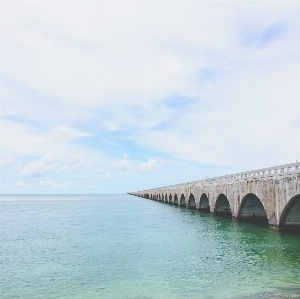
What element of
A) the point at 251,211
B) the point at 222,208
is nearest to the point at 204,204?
the point at 222,208

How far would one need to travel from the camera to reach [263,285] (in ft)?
42.8

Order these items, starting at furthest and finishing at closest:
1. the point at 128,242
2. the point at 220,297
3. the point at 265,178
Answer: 1. the point at 265,178
2. the point at 128,242
3. the point at 220,297

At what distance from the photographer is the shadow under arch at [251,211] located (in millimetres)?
33875

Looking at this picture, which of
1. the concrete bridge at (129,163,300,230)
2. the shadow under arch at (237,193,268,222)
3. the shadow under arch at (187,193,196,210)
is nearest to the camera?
the concrete bridge at (129,163,300,230)

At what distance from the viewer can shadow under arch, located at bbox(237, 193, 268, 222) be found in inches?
1334

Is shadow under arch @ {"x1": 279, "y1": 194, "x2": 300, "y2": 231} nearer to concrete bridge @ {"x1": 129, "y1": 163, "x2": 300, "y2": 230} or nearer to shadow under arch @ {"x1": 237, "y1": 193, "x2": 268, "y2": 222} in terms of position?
concrete bridge @ {"x1": 129, "y1": 163, "x2": 300, "y2": 230}

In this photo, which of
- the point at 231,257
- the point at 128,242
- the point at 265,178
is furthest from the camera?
the point at 265,178

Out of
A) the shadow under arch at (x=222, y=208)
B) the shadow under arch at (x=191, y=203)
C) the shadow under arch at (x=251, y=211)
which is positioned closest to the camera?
the shadow under arch at (x=251, y=211)

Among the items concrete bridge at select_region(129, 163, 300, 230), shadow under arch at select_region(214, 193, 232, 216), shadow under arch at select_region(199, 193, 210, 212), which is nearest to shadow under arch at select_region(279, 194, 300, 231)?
concrete bridge at select_region(129, 163, 300, 230)

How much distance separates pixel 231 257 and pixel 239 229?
11.5 metres

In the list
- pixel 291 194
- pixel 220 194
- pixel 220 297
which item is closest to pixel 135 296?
pixel 220 297

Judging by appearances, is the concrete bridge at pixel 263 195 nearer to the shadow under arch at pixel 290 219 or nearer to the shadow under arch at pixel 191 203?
the shadow under arch at pixel 290 219

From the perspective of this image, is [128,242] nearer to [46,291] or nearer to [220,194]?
[46,291]

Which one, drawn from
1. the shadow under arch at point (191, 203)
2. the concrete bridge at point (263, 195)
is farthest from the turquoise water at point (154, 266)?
the shadow under arch at point (191, 203)
